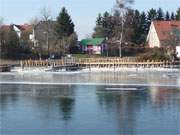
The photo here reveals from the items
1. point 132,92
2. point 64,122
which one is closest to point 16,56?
point 132,92

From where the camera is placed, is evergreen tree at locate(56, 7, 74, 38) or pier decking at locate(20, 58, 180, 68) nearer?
pier decking at locate(20, 58, 180, 68)

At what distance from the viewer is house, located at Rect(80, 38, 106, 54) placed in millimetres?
98137

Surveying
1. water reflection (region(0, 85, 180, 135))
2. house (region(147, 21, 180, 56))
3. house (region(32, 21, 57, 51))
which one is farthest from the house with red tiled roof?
water reflection (region(0, 85, 180, 135))

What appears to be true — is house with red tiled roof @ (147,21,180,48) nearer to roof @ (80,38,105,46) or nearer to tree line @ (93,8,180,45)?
tree line @ (93,8,180,45)

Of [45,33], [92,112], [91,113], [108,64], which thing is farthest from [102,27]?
[91,113]

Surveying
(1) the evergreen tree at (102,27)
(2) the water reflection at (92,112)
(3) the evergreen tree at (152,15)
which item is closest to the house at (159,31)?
(1) the evergreen tree at (102,27)

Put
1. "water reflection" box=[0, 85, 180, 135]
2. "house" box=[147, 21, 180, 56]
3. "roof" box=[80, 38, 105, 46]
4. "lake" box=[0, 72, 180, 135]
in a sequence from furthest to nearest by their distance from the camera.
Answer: "roof" box=[80, 38, 105, 46] < "house" box=[147, 21, 180, 56] < "water reflection" box=[0, 85, 180, 135] < "lake" box=[0, 72, 180, 135]

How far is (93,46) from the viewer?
100125mm

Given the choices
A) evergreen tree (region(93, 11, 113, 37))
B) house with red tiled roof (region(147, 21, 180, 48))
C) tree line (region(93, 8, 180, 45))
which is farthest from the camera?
evergreen tree (region(93, 11, 113, 37))

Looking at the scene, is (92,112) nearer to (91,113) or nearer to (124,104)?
(91,113)

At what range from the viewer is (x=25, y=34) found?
306ft

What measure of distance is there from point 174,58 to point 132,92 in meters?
36.3

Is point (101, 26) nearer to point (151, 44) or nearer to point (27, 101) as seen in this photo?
point (151, 44)

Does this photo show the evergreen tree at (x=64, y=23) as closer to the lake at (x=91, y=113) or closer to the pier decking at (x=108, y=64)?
the pier decking at (x=108, y=64)
